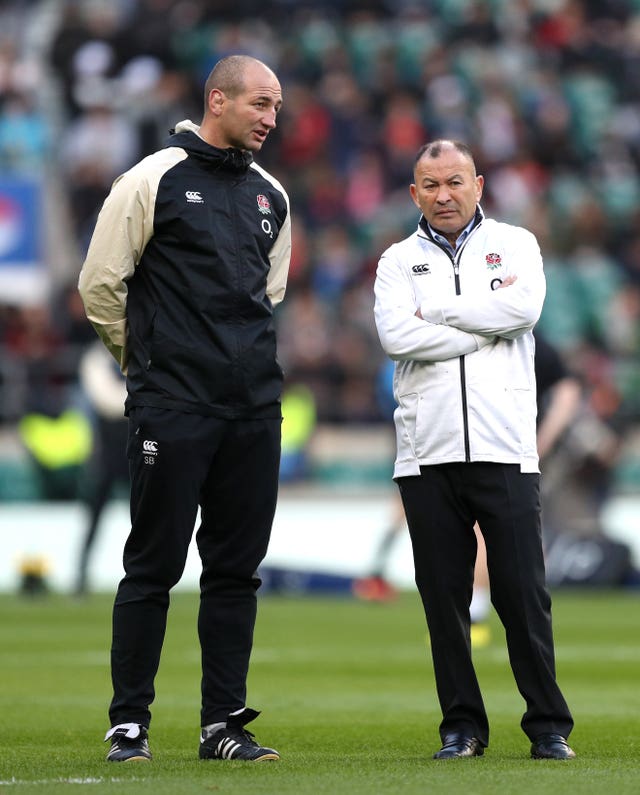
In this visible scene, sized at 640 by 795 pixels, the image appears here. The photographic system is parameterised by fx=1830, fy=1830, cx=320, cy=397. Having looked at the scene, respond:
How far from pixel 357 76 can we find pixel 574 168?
3377 millimetres

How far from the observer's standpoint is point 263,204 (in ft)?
21.6

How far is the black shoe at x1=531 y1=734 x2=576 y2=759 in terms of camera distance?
6.32 m

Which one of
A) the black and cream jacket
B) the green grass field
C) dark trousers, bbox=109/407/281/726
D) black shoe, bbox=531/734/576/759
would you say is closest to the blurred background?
the green grass field

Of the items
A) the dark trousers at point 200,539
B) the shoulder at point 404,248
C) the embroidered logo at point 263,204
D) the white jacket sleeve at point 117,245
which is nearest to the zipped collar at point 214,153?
the embroidered logo at point 263,204

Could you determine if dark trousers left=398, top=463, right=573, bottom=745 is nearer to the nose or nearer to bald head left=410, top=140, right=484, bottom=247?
bald head left=410, top=140, right=484, bottom=247

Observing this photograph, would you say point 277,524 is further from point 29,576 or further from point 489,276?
point 489,276

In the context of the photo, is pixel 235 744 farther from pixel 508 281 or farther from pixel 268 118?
pixel 268 118

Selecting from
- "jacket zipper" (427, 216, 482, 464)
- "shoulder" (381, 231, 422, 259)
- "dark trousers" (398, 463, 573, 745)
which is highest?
"shoulder" (381, 231, 422, 259)

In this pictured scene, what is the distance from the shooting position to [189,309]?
251 inches

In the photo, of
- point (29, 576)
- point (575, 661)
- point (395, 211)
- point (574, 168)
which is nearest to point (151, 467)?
point (575, 661)

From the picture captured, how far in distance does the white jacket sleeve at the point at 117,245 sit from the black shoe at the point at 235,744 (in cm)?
147

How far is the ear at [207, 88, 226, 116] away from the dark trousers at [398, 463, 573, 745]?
1.47 meters

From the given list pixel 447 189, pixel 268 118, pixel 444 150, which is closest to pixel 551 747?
pixel 447 189

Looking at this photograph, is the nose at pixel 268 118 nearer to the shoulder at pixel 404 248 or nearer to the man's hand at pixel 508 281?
the shoulder at pixel 404 248
